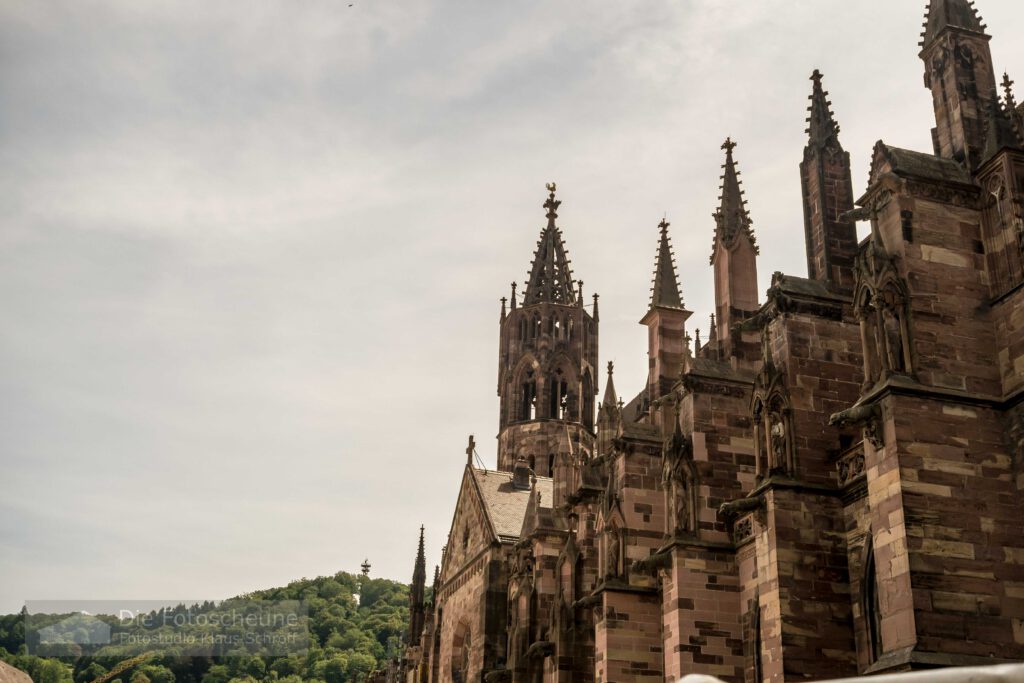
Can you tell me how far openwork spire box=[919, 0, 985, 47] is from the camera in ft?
64.6

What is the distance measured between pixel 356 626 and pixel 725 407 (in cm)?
10909

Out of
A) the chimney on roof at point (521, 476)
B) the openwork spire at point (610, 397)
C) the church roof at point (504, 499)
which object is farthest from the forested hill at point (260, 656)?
the openwork spire at point (610, 397)

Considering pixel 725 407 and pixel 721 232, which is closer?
pixel 725 407

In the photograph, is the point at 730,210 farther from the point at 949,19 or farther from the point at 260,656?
the point at 260,656

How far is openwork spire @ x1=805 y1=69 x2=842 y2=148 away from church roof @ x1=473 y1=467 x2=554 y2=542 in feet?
74.3

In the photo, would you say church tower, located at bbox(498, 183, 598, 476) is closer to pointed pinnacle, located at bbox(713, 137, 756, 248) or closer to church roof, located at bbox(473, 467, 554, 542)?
church roof, located at bbox(473, 467, 554, 542)

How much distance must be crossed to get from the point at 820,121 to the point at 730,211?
3.90 meters

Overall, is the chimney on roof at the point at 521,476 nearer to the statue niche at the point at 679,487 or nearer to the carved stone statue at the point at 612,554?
the carved stone statue at the point at 612,554

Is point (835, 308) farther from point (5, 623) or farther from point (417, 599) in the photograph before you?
point (5, 623)

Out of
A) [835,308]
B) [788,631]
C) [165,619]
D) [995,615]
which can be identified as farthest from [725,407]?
[165,619]

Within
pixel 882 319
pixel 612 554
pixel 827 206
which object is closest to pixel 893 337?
pixel 882 319

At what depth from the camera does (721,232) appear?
84.7 ft

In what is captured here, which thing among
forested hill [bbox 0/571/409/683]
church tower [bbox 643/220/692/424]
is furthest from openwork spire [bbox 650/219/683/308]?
forested hill [bbox 0/571/409/683]

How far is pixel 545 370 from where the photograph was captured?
56281 millimetres
